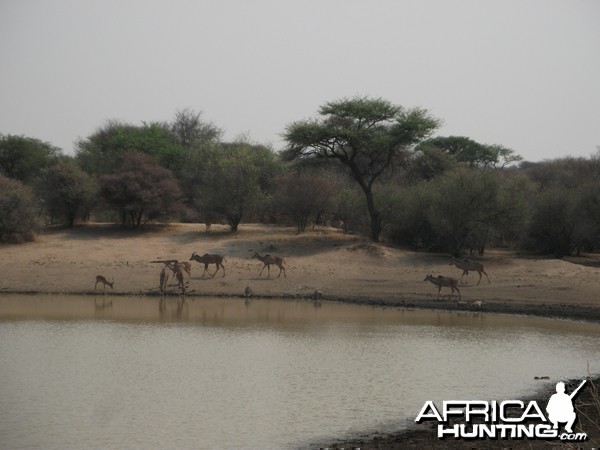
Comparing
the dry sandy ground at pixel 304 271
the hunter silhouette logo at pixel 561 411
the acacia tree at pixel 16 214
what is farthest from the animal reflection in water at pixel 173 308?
the hunter silhouette logo at pixel 561 411

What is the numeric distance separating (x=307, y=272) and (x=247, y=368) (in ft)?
47.3

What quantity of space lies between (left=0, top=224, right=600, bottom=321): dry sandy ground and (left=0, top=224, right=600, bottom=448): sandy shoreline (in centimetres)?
4

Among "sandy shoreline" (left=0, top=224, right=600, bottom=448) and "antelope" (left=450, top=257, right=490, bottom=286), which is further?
"antelope" (left=450, top=257, right=490, bottom=286)

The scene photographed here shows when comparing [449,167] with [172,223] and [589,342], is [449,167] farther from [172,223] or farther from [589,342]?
[589,342]

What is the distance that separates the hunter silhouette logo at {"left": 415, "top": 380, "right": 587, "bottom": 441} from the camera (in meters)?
10.7

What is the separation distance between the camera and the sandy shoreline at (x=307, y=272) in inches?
1021

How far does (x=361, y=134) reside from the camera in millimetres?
37281

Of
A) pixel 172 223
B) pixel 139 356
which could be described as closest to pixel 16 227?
pixel 172 223

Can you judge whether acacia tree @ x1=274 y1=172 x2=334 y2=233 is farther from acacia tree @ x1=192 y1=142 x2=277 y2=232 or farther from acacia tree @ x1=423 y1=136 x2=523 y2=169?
acacia tree @ x1=423 y1=136 x2=523 y2=169

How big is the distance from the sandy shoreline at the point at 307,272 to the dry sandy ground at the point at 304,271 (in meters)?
0.04

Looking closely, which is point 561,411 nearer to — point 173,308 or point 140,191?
point 173,308

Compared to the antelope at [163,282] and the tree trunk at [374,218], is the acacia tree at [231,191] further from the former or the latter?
the antelope at [163,282]

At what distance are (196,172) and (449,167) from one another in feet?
52.5

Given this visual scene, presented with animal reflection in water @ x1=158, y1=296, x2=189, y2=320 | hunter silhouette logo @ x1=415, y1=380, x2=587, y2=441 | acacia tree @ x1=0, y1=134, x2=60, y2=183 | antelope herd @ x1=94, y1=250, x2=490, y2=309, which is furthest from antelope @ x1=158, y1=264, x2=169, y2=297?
acacia tree @ x1=0, y1=134, x2=60, y2=183
